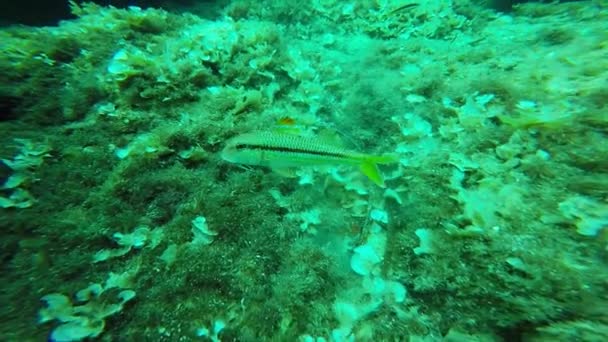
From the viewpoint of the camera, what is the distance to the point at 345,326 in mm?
2209

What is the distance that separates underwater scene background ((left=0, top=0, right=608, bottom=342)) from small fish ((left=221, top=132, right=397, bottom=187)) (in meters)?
0.02

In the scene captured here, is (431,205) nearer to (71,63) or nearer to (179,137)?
(179,137)

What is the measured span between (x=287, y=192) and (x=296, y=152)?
0.67m

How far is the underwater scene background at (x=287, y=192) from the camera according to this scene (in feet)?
6.68

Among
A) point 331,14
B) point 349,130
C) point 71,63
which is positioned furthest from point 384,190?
point 331,14

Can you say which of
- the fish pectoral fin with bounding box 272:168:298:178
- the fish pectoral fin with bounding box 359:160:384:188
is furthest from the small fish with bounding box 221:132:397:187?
the fish pectoral fin with bounding box 272:168:298:178

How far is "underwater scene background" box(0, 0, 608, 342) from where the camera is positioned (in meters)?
2.04

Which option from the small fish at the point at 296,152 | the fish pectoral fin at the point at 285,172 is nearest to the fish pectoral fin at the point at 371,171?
the small fish at the point at 296,152

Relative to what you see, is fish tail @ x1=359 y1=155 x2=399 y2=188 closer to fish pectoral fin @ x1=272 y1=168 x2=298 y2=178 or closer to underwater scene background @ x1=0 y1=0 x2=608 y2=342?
underwater scene background @ x1=0 y1=0 x2=608 y2=342

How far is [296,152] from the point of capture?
2480 mm

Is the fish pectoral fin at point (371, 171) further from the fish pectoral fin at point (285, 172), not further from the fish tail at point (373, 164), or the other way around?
the fish pectoral fin at point (285, 172)

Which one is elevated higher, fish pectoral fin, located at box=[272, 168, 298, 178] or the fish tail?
the fish tail

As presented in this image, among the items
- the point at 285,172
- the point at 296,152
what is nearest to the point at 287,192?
the point at 285,172

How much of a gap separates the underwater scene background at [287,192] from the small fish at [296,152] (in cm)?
2
